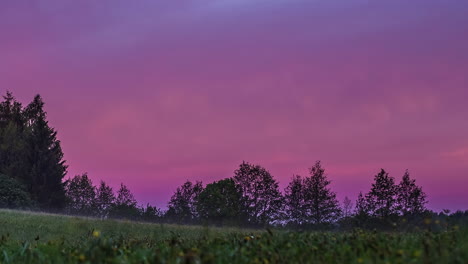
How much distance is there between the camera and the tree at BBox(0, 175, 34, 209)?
5731 cm

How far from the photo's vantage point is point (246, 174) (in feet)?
221

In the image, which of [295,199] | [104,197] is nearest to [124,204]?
[104,197]

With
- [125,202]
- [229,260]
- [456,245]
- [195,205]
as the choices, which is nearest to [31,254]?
[229,260]

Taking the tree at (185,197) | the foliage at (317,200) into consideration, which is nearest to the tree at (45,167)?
the tree at (185,197)

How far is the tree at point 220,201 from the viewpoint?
2450 inches

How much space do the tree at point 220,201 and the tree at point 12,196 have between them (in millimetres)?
23018

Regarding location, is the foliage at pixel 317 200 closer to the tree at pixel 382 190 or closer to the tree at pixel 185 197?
the tree at pixel 382 190

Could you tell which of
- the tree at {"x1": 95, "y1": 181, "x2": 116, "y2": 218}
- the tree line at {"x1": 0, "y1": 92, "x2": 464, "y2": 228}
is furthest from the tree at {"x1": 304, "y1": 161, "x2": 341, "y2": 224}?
the tree at {"x1": 95, "y1": 181, "x2": 116, "y2": 218}

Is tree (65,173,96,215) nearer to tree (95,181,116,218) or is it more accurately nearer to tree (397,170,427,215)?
tree (95,181,116,218)

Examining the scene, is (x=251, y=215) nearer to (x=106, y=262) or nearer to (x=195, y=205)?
(x=195, y=205)

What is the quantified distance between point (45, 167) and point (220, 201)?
2884 centimetres

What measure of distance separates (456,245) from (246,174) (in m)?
62.2

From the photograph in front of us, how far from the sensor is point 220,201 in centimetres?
6397

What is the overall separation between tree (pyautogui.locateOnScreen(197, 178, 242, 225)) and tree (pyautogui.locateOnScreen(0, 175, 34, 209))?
23.0 metres
